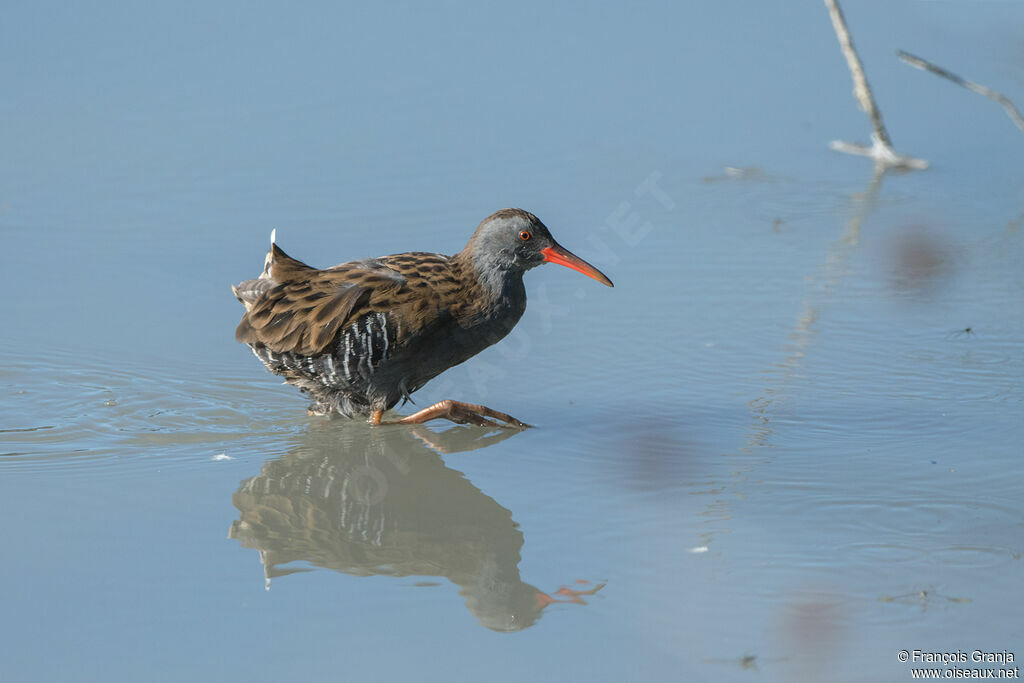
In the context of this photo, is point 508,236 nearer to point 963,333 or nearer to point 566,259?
point 566,259

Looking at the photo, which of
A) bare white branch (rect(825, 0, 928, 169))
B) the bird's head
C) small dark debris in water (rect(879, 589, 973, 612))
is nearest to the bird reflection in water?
the bird's head

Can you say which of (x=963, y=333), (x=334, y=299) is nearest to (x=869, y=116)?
(x=963, y=333)

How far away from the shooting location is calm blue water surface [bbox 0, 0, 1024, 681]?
13.5ft

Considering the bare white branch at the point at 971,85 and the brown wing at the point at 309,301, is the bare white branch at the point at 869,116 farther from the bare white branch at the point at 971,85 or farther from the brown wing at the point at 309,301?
the brown wing at the point at 309,301

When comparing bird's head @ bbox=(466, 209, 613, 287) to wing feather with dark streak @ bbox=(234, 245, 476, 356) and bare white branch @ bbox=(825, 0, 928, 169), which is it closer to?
wing feather with dark streak @ bbox=(234, 245, 476, 356)

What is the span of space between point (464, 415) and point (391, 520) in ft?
3.47

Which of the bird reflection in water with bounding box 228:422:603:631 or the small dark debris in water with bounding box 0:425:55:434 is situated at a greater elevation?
the small dark debris in water with bounding box 0:425:55:434

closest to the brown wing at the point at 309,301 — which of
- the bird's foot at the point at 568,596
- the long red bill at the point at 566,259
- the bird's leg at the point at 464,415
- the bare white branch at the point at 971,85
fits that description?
the bird's leg at the point at 464,415

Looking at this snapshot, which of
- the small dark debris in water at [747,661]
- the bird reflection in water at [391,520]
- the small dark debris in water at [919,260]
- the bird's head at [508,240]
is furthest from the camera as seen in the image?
the small dark debris in water at [919,260]

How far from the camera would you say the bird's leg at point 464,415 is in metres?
5.81

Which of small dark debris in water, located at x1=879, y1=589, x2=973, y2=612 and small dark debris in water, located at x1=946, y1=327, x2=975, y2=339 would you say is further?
small dark debris in water, located at x1=946, y1=327, x2=975, y2=339

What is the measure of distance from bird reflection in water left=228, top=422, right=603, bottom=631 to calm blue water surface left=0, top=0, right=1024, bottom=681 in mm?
18

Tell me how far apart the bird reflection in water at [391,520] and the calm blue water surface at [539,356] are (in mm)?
18

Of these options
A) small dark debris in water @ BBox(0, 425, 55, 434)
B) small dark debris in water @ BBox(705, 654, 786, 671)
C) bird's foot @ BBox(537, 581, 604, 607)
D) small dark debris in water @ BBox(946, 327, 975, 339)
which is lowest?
small dark debris in water @ BBox(946, 327, 975, 339)
